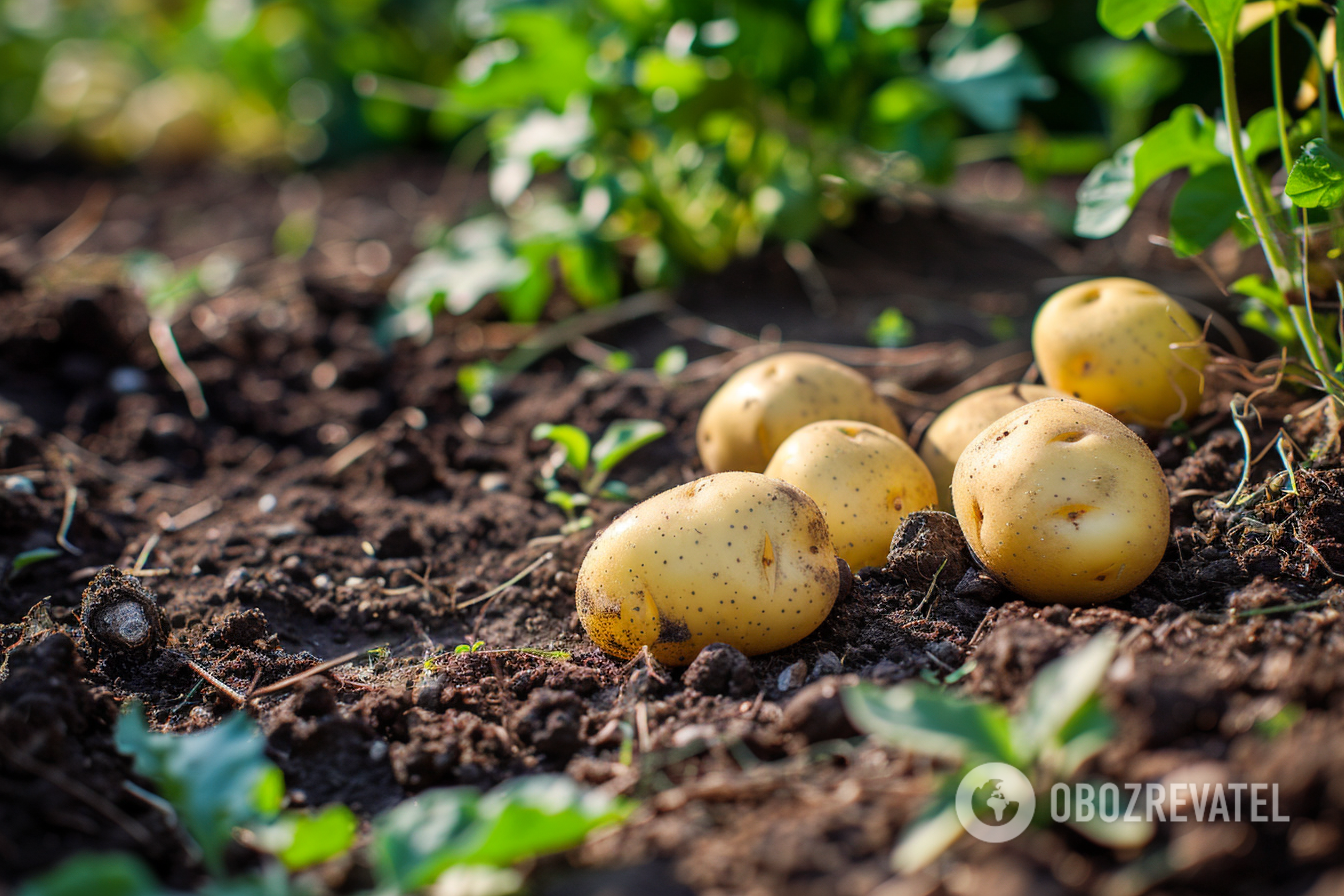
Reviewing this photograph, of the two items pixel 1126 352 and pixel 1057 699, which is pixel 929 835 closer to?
pixel 1057 699

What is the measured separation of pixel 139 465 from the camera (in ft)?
8.83

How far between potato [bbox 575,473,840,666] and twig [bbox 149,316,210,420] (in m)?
1.83

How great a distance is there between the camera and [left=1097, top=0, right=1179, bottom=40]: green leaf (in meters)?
1.86

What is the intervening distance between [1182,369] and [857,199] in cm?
183

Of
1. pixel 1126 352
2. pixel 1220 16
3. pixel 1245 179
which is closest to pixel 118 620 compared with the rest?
pixel 1126 352

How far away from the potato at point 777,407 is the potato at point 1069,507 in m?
0.44

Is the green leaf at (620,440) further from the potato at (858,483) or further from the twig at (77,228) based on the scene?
the twig at (77,228)

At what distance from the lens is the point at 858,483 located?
5.96 ft

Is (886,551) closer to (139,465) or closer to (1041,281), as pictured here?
(1041,281)

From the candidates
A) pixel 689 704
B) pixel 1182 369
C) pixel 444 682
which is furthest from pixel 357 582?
Answer: pixel 1182 369

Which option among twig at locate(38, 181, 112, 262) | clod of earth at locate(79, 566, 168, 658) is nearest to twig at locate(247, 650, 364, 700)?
clod of earth at locate(79, 566, 168, 658)

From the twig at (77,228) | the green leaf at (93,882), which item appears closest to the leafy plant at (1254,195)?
the green leaf at (93,882)

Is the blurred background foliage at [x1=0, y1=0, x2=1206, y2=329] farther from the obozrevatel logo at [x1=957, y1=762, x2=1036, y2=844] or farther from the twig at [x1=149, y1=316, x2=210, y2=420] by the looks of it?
the obozrevatel logo at [x1=957, y1=762, x2=1036, y2=844]

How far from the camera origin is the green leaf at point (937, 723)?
1.04 metres
